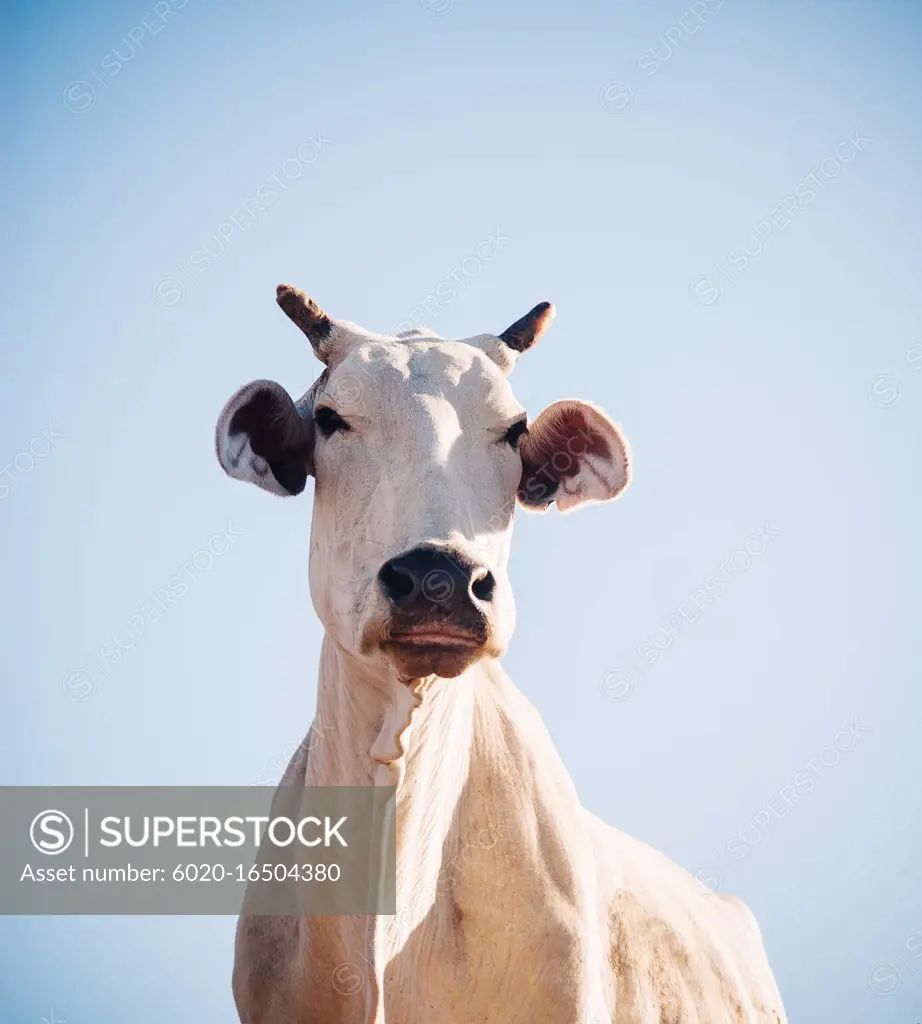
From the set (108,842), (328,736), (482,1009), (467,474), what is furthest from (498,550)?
(108,842)

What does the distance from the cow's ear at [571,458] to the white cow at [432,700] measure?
1 centimetres

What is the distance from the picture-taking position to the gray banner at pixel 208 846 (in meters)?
5.23

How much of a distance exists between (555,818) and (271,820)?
1415 millimetres

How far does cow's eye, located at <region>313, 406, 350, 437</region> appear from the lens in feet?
17.7

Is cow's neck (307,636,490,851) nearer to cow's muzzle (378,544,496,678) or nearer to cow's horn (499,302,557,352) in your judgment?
cow's muzzle (378,544,496,678)

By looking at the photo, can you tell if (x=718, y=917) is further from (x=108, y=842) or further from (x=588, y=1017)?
(x=108, y=842)

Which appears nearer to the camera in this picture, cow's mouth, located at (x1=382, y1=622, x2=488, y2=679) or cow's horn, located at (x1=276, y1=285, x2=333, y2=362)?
cow's mouth, located at (x1=382, y1=622, x2=488, y2=679)

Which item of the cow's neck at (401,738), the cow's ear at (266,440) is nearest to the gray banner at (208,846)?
the cow's neck at (401,738)

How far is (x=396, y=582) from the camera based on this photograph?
4.45m

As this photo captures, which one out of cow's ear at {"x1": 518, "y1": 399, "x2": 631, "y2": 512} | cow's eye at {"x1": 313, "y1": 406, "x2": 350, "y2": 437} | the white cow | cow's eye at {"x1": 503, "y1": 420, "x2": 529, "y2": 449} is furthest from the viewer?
cow's ear at {"x1": 518, "y1": 399, "x2": 631, "y2": 512}

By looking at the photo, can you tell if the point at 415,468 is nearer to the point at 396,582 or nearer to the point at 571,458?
the point at 396,582

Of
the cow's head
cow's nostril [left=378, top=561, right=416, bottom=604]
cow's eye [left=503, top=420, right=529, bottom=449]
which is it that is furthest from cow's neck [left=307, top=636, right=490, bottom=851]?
cow's eye [left=503, top=420, right=529, bottom=449]

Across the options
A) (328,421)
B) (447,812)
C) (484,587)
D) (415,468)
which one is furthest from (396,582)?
(447,812)

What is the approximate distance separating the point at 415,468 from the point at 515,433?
0.77 metres
